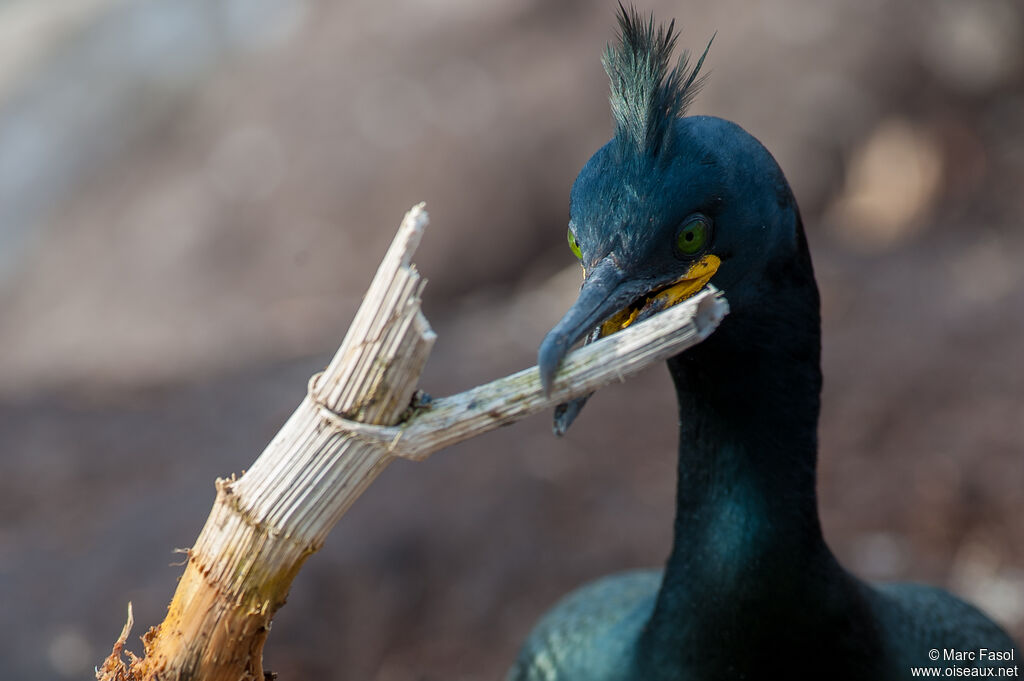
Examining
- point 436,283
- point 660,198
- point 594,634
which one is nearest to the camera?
point 660,198

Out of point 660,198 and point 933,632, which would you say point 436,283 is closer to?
point 933,632

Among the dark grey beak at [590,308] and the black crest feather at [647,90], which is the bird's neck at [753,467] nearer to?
the dark grey beak at [590,308]

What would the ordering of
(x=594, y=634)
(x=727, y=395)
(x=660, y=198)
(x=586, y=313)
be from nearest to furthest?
(x=586, y=313), (x=660, y=198), (x=727, y=395), (x=594, y=634)

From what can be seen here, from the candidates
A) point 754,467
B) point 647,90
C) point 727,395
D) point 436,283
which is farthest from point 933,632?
point 436,283

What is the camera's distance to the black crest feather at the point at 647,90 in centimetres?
201

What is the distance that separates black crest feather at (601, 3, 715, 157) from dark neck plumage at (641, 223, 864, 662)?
1.44 feet

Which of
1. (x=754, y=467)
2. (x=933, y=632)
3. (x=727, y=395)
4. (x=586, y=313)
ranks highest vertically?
(x=586, y=313)

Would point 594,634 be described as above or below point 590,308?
below

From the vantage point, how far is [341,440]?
1579 millimetres

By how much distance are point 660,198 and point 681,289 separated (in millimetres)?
206

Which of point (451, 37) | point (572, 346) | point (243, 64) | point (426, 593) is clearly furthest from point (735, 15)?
point (572, 346)

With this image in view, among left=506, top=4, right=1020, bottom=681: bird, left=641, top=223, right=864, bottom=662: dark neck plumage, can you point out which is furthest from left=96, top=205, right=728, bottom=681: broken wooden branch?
left=641, top=223, right=864, bottom=662: dark neck plumage

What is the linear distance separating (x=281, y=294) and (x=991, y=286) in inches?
184

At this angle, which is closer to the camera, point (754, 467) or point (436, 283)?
point (754, 467)
